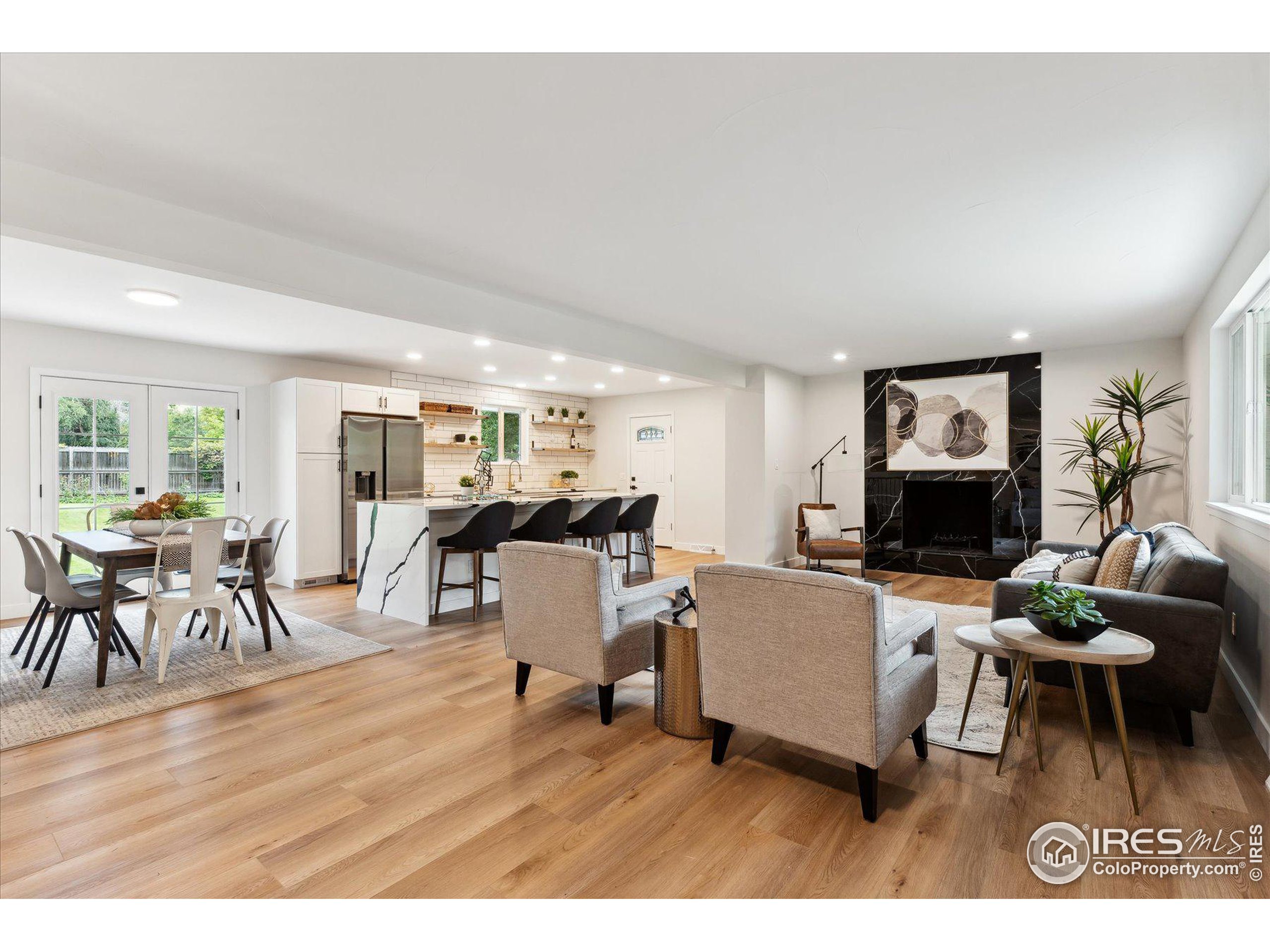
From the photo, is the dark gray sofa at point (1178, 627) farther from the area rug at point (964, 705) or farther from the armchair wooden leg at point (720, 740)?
the armchair wooden leg at point (720, 740)

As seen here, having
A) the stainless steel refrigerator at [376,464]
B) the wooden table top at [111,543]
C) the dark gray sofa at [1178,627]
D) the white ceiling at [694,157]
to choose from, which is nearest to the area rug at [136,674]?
the wooden table top at [111,543]

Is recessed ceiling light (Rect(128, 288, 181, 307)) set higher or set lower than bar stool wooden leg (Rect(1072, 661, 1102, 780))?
higher

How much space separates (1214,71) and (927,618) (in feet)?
6.28

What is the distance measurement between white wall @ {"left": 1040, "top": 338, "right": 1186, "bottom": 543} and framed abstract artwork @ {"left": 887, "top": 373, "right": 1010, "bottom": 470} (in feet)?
1.22

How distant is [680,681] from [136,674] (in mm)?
3038

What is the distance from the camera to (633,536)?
22.7ft

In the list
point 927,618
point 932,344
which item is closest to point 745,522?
point 932,344

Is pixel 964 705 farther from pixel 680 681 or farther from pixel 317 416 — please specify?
pixel 317 416

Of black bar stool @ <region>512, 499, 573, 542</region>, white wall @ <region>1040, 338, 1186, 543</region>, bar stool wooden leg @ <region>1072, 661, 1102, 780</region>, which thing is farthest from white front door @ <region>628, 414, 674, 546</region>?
bar stool wooden leg @ <region>1072, 661, 1102, 780</region>

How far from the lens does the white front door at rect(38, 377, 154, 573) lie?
198 inches

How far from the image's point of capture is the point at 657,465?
360 inches

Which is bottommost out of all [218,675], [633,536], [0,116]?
[218,675]

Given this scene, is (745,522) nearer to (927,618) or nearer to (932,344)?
(932,344)

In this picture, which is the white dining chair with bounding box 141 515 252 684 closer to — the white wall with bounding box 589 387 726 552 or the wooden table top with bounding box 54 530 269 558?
the wooden table top with bounding box 54 530 269 558
